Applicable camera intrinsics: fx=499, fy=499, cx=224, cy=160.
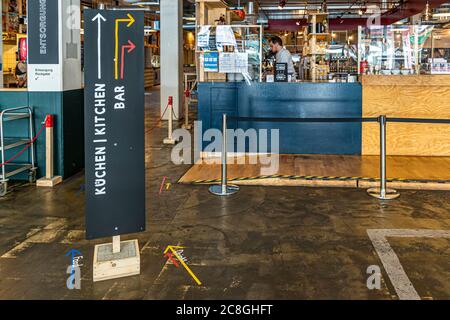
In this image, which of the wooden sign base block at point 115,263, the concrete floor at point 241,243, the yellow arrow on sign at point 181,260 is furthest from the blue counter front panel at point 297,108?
the wooden sign base block at point 115,263

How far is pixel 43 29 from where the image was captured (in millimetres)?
6078

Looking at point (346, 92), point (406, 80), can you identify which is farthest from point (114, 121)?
point (406, 80)

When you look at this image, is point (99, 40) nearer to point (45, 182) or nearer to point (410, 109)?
point (45, 182)

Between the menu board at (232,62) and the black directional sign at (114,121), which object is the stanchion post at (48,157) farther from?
the black directional sign at (114,121)

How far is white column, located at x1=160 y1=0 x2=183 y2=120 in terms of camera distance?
13.4m

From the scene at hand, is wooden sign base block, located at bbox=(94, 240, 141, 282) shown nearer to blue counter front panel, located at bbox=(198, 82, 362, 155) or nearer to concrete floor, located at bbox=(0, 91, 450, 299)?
concrete floor, located at bbox=(0, 91, 450, 299)

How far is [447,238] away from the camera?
430 cm

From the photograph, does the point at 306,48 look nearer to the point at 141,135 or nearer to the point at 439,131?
the point at 439,131

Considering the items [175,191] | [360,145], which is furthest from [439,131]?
[175,191]

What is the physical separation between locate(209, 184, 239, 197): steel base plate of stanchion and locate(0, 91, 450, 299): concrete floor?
102 millimetres

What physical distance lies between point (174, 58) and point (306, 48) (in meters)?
3.60

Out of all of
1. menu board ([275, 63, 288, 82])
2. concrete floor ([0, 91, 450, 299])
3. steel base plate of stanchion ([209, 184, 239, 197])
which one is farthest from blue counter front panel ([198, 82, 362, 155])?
concrete floor ([0, 91, 450, 299])

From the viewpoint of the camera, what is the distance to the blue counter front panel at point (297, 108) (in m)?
7.66
